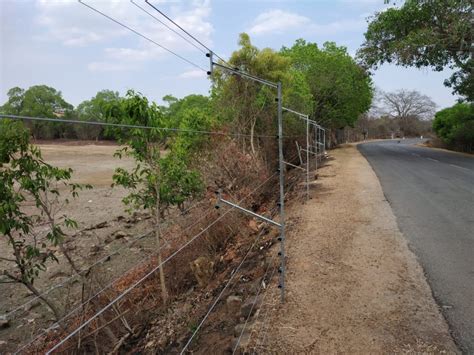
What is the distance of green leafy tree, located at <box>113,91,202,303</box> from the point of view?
5.62 meters

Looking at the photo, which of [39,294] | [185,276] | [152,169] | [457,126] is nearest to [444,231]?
[185,276]

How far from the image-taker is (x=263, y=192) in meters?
12.3

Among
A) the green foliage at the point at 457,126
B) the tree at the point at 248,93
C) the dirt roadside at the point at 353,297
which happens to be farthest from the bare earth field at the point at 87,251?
the green foliage at the point at 457,126

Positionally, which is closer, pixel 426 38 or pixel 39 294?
pixel 39 294

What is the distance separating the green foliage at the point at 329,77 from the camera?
95.3 ft

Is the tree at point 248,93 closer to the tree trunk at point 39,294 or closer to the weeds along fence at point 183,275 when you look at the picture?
the weeds along fence at point 183,275

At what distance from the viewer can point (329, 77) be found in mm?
29641

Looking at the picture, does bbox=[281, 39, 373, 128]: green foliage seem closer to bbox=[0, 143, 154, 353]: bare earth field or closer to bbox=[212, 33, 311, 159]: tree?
bbox=[212, 33, 311, 159]: tree

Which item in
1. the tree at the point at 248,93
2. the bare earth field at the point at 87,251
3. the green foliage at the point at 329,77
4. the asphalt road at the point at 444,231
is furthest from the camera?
the green foliage at the point at 329,77

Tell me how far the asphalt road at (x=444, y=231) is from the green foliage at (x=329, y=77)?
1548 cm

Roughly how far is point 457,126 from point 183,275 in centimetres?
2877

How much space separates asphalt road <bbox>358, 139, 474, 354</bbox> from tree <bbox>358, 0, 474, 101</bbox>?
7.32 meters

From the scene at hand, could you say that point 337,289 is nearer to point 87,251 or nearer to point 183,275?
point 183,275

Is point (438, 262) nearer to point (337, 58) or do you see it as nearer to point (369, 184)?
point (369, 184)
